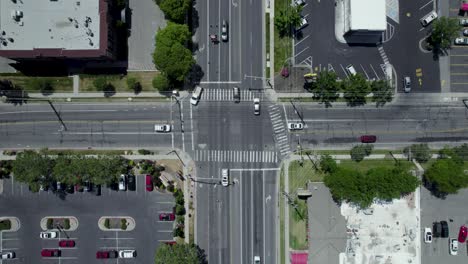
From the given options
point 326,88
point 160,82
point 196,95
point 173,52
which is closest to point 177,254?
point 196,95

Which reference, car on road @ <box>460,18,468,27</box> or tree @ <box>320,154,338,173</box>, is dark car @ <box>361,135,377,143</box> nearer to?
tree @ <box>320,154,338,173</box>

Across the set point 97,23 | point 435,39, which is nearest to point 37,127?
point 97,23

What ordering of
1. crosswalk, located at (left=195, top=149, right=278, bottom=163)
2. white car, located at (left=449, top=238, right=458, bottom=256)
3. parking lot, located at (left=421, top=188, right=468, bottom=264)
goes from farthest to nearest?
parking lot, located at (left=421, top=188, right=468, bottom=264)
crosswalk, located at (left=195, top=149, right=278, bottom=163)
white car, located at (left=449, top=238, right=458, bottom=256)

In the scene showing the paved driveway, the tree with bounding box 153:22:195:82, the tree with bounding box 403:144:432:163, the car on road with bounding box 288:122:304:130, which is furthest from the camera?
the paved driveway

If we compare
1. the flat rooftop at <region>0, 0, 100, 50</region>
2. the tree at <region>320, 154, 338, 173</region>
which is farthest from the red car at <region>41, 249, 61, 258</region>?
the tree at <region>320, 154, 338, 173</region>

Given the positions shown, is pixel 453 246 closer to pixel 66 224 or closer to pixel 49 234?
pixel 66 224

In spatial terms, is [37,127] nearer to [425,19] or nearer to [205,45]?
[205,45]

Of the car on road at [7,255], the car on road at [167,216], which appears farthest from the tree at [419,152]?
the car on road at [7,255]
